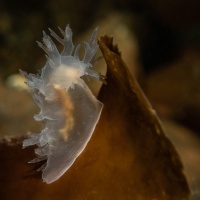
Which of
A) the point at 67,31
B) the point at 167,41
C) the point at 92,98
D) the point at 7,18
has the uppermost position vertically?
the point at 7,18

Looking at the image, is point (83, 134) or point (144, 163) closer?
point (144, 163)

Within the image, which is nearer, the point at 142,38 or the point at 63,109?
the point at 63,109

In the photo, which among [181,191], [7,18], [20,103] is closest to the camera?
[181,191]

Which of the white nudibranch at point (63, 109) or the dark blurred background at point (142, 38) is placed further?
the dark blurred background at point (142, 38)

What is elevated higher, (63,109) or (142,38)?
(63,109)

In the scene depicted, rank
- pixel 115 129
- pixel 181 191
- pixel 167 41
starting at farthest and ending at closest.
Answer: pixel 167 41, pixel 115 129, pixel 181 191

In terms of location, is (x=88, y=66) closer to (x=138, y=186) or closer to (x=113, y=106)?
(x=113, y=106)

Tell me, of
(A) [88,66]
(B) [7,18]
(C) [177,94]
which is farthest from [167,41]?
(A) [88,66]

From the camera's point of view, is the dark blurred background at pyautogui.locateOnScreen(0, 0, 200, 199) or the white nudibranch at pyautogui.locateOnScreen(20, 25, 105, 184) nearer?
the white nudibranch at pyautogui.locateOnScreen(20, 25, 105, 184)
